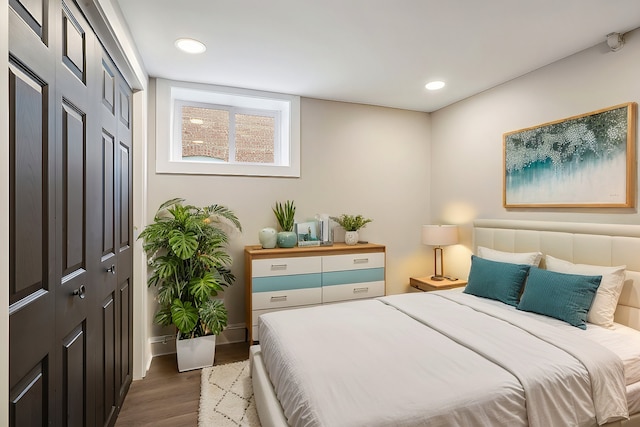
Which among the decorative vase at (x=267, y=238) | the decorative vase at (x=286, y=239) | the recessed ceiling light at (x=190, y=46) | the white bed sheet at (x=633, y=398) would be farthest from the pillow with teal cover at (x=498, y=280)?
the recessed ceiling light at (x=190, y=46)

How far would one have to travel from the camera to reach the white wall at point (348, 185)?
3.34 meters

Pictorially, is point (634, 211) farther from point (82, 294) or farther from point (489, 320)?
point (82, 294)

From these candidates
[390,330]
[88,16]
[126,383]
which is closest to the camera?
[88,16]

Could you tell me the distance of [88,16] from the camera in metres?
1.59

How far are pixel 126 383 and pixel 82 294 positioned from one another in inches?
51.7

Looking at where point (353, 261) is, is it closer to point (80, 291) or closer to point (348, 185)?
point (348, 185)

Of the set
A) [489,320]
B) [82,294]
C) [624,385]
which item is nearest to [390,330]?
[489,320]

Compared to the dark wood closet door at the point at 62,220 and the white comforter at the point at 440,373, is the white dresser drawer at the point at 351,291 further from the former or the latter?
the dark wood closet door at the point at 62,220

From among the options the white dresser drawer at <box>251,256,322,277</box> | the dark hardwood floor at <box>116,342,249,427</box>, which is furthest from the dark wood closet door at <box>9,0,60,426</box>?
the white dresser drawer at <box>251,256,322,277</box>

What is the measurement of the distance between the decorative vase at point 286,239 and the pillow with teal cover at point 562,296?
79.6 inches

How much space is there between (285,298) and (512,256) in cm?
208

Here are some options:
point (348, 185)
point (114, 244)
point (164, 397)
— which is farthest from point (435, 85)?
point (164, 397)

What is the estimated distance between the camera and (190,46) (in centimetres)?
246

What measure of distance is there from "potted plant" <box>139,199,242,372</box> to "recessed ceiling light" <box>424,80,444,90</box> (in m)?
2.51
